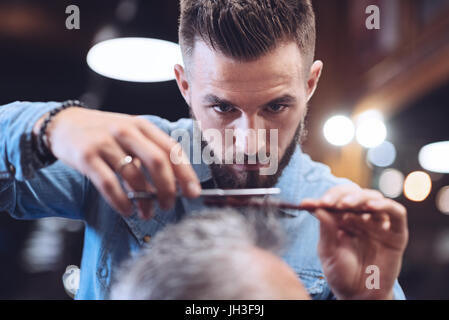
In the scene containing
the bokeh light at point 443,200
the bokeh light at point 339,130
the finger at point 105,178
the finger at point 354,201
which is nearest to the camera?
the finger at point 105,178

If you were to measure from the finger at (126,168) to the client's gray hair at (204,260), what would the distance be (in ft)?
0.34

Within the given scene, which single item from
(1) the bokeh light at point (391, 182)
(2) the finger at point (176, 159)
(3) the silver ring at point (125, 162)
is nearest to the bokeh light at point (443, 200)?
(1) the bokeh light at point (391, 182)

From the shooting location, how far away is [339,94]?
4.35 feet

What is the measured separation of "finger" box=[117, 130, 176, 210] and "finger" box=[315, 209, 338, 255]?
316 millimetres

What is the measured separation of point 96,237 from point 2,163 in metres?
0.28

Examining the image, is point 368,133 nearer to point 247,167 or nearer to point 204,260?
point 247,167

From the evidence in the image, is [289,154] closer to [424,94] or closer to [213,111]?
[213,111]

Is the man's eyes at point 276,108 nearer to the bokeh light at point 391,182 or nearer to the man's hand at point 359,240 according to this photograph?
the man's hand at point 359,240

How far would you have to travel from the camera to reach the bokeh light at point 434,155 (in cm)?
184

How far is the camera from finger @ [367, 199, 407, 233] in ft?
2.53

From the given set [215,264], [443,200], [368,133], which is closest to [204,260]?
[215,264]

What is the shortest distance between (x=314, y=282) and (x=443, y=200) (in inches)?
71.3

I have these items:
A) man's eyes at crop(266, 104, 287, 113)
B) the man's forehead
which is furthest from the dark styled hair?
man's eyes at crop(266, 104, 287, 113)
